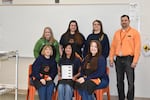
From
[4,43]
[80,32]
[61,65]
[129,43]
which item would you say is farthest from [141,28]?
[4,43]

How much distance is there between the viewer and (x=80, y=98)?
4184 millimetres

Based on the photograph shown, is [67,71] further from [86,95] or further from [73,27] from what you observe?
[73,27]

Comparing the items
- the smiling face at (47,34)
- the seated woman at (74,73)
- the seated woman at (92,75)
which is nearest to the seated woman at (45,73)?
the seated woman at (74,73)

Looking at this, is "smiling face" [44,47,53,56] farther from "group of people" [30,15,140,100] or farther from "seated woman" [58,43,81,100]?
"seated woman" [58,43,81,100]

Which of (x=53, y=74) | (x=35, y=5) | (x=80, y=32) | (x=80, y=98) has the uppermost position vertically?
(x=35, y=5)

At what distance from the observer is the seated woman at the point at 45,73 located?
14.0ft

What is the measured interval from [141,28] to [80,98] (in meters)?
1.76

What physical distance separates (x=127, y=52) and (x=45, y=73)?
1.31m

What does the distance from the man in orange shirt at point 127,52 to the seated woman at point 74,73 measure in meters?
0.69

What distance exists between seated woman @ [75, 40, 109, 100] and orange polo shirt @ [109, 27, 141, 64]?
0.50m

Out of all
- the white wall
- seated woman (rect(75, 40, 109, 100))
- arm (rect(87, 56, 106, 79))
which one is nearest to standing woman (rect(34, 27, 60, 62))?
seated woman (rect(75, 40, 109, 100))

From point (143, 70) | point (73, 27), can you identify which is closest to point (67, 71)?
point (73, 27)

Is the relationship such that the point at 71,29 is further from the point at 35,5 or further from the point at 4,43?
the point at 4,43

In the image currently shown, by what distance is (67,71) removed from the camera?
4176 millimetres
